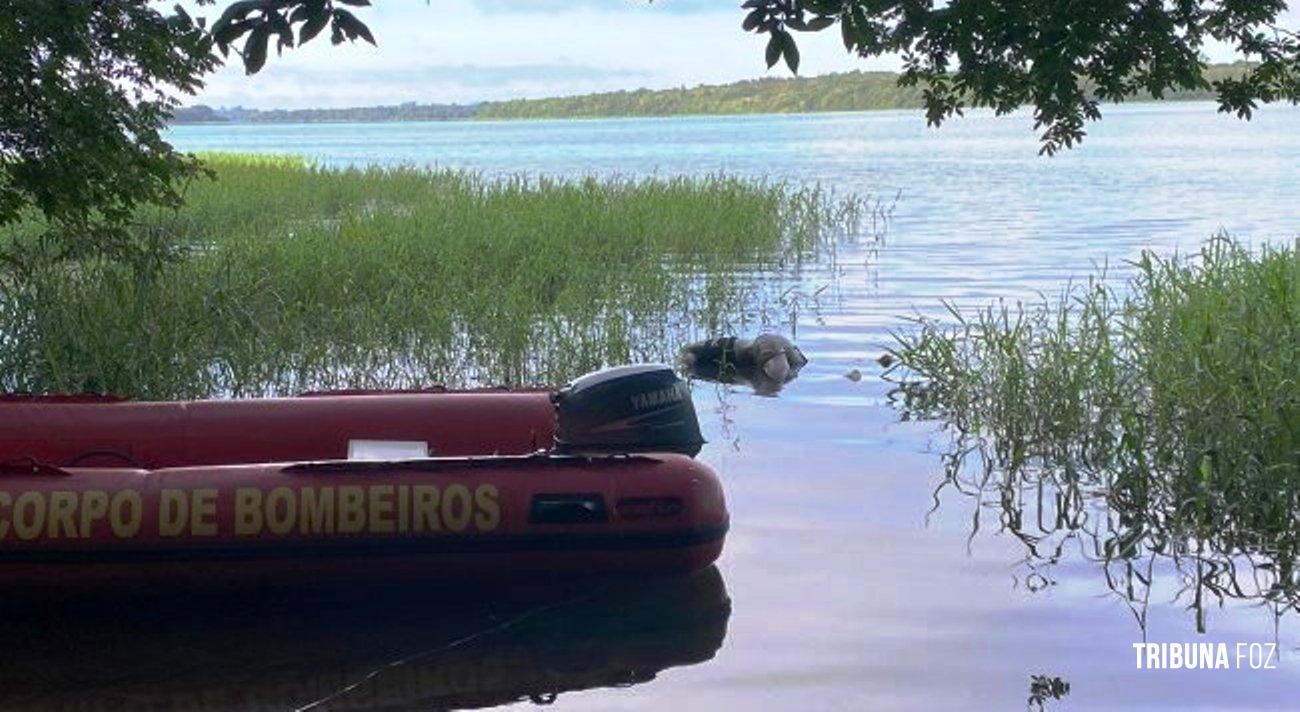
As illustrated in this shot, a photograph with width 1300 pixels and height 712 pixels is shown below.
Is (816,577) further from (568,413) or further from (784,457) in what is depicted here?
(784,457)

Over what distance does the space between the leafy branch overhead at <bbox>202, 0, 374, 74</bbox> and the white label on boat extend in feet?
11.6

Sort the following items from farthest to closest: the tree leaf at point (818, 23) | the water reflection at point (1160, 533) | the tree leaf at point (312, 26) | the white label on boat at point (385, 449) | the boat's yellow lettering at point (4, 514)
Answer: the white label on boat at point (385, 449)
the water reflection at point (1160, 533)
the boat's yellow lettering at point (4, 514)
the tree leaf at point (818, 23)
the tree leaf at point (312, 26)

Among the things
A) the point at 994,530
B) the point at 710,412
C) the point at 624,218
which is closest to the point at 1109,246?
the point at 624,218

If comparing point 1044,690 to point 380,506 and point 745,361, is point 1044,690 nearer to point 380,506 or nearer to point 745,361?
point 380,506

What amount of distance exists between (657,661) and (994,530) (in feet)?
6.31

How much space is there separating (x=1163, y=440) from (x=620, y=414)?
1.98m

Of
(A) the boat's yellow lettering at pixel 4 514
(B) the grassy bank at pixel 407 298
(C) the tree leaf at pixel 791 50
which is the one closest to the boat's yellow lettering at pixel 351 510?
(A) the boat's yellow lettering at pixel 4 514

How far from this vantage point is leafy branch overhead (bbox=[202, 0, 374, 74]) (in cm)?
321

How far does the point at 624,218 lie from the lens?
582 inches

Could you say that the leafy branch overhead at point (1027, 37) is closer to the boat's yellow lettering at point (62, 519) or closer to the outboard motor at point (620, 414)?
the outboard motor at point (620, 414)

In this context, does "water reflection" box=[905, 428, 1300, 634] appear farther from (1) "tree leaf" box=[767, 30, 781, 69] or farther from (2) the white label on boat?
(1) "tree leaf" box=[767, 30, 781, 69]

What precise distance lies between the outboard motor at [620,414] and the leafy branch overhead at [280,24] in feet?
10.6

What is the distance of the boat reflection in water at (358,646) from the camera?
513 cm

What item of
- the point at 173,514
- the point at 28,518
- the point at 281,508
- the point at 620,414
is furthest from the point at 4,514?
the point at 620,414
